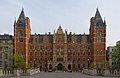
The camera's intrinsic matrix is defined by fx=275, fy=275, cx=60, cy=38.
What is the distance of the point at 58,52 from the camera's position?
396 ft

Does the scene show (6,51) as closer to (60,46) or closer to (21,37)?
(21,37)

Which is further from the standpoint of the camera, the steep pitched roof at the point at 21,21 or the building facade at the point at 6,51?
the steep pitched roof at the point at 21,21

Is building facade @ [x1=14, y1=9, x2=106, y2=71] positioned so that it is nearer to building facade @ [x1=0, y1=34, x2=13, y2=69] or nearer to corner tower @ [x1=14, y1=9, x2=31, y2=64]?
corner tower @ [x1=14, y1=9, x2=31, y2=64]

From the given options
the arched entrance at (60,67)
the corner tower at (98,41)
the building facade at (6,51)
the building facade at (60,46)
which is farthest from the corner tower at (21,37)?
the corner tower at (98,41)

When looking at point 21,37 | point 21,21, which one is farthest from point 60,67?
point 21,21

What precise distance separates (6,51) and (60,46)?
2378cm

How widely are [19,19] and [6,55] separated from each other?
16204mm

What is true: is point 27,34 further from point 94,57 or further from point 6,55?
point 94,57

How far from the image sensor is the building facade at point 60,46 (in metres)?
114

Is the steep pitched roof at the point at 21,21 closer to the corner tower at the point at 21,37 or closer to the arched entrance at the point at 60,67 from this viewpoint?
the corner tower at the point at 21,37

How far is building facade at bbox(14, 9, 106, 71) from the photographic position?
11394 cm

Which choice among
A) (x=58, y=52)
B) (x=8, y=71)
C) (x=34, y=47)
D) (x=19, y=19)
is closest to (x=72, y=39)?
(x=58, y=52)

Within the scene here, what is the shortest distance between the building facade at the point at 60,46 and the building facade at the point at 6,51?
2.86m

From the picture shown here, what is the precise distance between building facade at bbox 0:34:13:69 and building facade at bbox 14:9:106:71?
2.86 meters
